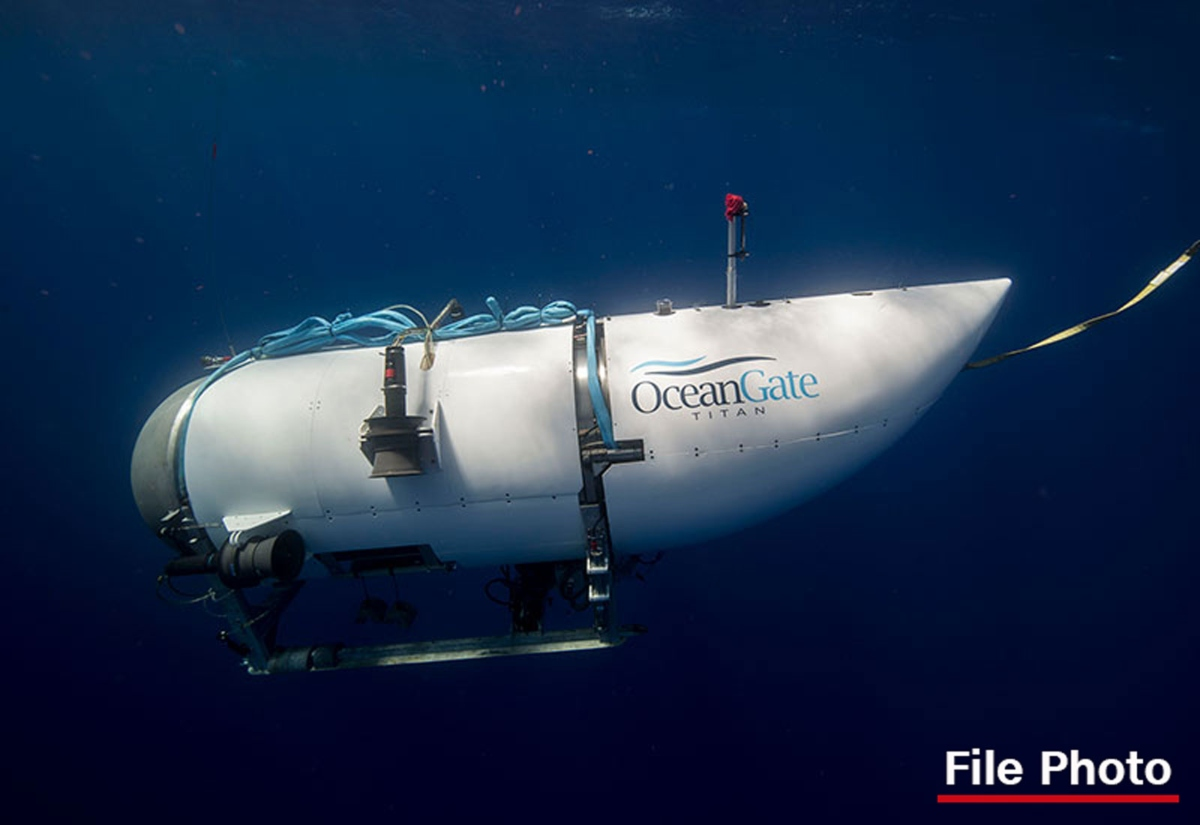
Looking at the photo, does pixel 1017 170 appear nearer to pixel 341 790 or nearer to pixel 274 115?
pixel 274 115

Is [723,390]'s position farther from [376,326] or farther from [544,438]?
[376,326]

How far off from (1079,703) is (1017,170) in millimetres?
8865

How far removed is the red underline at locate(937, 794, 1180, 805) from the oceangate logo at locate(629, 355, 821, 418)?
7439mm

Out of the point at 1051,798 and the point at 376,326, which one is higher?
the point at 376,326

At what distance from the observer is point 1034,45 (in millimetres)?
7066

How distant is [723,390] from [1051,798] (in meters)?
8.26

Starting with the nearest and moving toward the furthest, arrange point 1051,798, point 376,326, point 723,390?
point 723,390
point 376,326
point 1051,798

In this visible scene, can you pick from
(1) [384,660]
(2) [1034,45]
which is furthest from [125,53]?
(2) [1034,45]

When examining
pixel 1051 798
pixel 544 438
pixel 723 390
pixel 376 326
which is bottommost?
pixel 1051 798

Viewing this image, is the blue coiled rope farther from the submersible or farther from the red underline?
the red underline

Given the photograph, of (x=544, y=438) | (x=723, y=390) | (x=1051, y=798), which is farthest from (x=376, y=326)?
(x=1051, y=798)

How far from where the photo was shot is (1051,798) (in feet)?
19.1

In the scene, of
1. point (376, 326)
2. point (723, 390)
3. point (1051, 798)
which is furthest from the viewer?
point (1051, 798)

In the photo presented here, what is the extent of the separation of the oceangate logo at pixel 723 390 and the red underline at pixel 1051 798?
7439 millimetres
